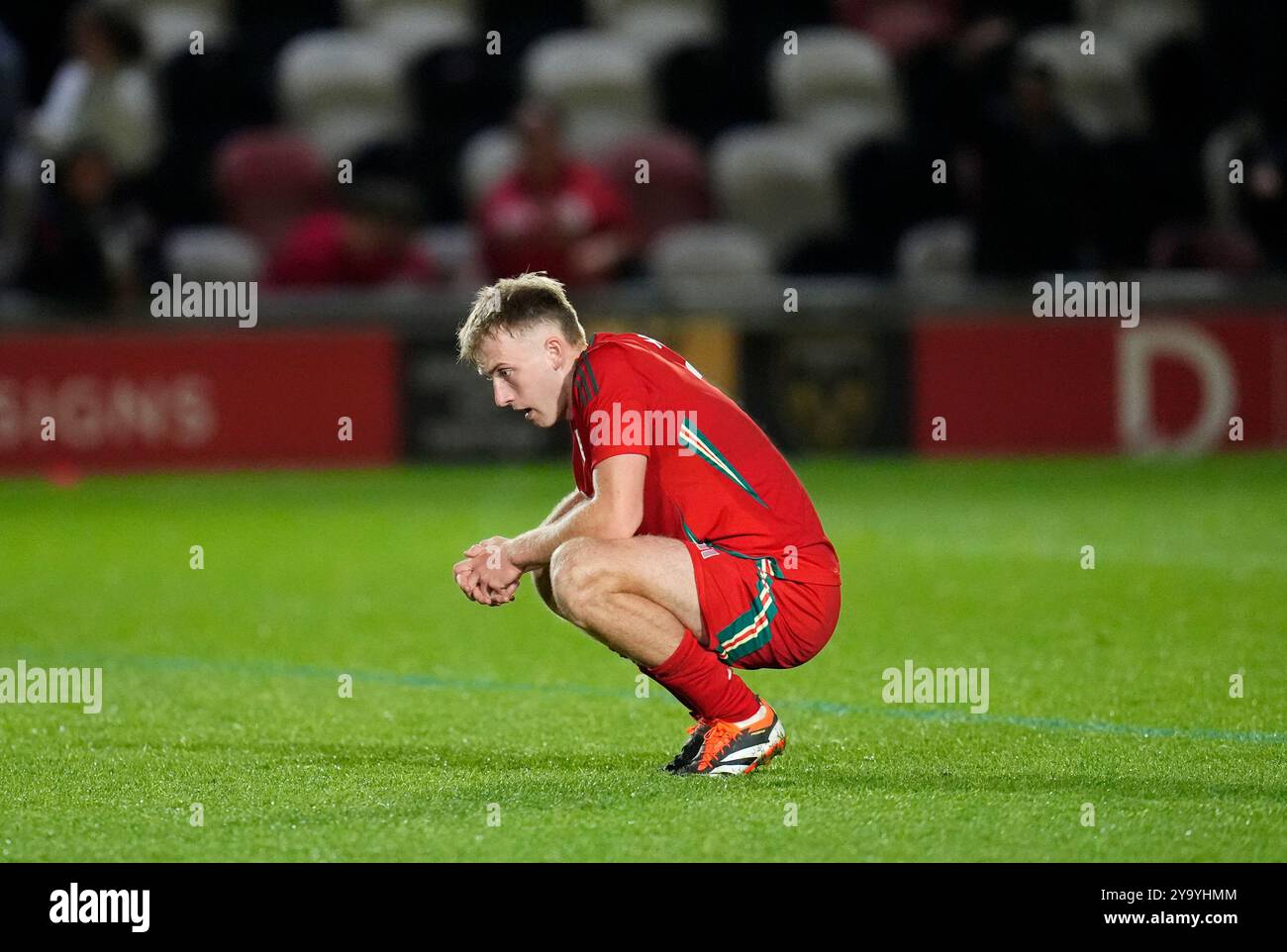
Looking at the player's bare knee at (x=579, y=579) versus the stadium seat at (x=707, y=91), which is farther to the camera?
the stadium seat at (x=707, y=91)

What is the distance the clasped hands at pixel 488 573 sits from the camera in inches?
226

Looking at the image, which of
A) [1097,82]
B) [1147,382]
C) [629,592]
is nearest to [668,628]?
[629,592]

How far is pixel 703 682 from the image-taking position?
566 centimetres

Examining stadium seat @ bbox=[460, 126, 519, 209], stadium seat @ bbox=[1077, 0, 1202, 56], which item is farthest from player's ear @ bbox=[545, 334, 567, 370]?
stadium seat @ bbox=[1077, 0, 1202, 56]

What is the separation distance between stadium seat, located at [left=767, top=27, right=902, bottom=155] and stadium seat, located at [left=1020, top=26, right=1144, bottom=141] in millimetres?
1345

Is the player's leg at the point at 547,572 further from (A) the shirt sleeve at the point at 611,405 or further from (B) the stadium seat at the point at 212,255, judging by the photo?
(B) the stadium seat at the point at 212,255

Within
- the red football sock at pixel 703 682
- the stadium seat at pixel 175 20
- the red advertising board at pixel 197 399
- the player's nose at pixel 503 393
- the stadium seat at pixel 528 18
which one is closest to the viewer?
the red football sock at pixel 703 682

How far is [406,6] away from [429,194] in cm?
313

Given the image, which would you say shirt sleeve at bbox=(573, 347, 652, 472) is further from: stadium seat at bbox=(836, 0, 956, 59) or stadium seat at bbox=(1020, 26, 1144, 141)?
stadium seat at bbox=(836, 0, 956, 59)

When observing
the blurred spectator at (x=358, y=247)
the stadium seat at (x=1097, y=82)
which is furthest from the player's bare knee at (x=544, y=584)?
the stadium seat at (x=1097, y=82)

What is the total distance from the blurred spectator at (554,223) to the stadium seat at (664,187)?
293cm

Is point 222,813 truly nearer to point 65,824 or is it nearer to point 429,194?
point 65,824

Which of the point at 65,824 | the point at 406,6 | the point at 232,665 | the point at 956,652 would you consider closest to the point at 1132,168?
the point at 406,6

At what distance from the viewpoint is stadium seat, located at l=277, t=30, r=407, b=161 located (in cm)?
1950
